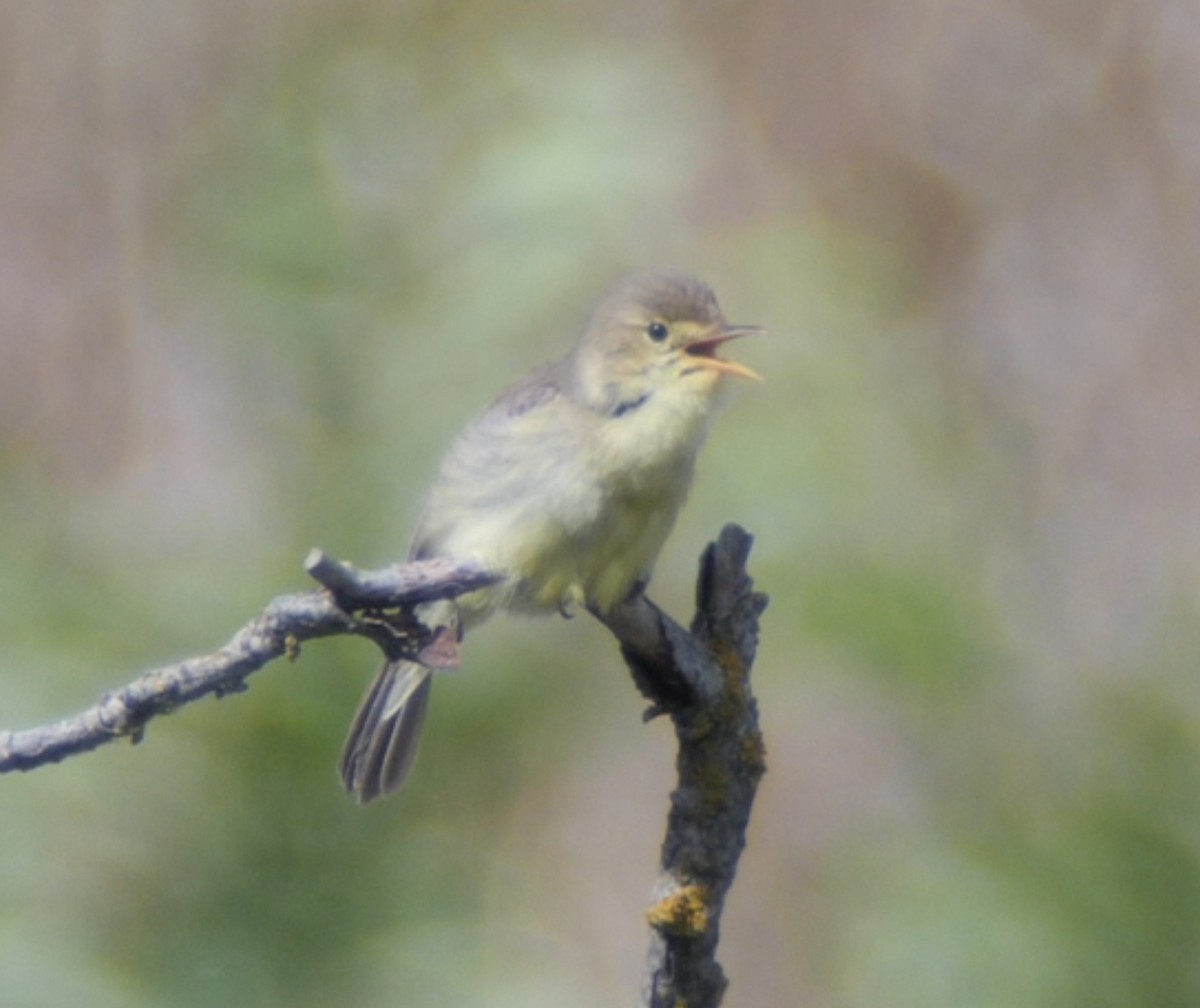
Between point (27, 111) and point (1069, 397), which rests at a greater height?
point (27, 111)

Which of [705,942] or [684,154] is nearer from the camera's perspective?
→ [705,942]

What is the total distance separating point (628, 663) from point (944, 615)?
1.44 meters

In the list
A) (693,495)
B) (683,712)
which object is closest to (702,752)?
(683,712)

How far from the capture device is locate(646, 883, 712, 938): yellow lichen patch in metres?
3.28

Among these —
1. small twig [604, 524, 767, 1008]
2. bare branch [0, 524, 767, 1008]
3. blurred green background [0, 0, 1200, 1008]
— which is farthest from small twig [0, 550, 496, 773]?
blurred green background [0, 0, 1200, 1008]

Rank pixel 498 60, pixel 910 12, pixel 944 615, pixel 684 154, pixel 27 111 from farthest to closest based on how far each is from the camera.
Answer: pixel 910 12 → pixel 27 111 → pixel 498 60 → pixel 684 154 → pixel 944 615

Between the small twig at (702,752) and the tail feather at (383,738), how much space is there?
89 centimetres

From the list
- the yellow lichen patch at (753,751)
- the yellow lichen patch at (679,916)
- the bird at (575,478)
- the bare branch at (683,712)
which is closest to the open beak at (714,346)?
the bird at (575,478)

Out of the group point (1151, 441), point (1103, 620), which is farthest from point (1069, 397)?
point (1103, 620)

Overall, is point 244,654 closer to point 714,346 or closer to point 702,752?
point 702,752

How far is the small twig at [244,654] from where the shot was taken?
2758mm

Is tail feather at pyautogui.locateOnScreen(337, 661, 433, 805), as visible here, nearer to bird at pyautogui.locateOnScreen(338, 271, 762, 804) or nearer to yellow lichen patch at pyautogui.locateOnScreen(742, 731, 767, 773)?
bird at pyautogui.locateOnScreen(338, 271, 762, 804)

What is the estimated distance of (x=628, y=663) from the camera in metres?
3.49

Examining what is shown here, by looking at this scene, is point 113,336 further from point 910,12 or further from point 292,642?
point 292,642
